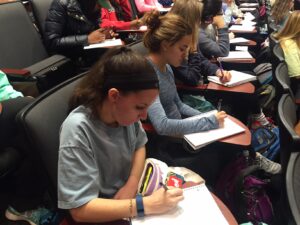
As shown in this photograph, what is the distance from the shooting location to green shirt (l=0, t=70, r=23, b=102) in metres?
1.53

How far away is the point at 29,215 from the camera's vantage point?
1.48 metres

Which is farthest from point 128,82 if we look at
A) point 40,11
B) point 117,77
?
point 40,11

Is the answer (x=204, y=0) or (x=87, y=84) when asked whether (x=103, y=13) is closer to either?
(x=204, y=0)

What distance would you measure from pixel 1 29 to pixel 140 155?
1.47 metres

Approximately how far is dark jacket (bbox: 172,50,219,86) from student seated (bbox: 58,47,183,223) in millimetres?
887

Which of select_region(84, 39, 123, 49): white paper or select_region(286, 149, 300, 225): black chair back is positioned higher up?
select_region(84, 39, 123, 49): white paper

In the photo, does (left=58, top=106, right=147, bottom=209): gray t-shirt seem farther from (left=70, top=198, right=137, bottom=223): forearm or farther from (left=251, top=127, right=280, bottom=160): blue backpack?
(left=251, top=127, right=280, bottom=160): blue backpack

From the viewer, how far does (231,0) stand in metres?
4.15

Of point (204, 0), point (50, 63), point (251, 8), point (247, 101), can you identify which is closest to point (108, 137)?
point (50, 63)

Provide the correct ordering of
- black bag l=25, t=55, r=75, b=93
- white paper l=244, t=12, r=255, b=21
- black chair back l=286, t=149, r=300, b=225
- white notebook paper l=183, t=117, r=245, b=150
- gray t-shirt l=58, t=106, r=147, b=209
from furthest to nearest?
white paper l=244, t=12, r=255, b=21, black bag l=25, t=55, r=75, b=93, white notebook paper l=183, t=117, r=245, b=150, gray t-shirt l=58, t=106, r=147, b=209, black chair back l=286, t=149, r=300, b=225

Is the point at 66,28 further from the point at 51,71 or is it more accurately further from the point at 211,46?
the point at 211,46

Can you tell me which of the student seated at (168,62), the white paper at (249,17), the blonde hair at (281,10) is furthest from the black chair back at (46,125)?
the white paper at (249,17)

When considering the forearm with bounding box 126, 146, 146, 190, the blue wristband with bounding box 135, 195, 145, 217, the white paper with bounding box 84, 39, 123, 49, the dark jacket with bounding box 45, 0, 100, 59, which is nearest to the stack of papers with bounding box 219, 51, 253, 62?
the white paper with bounding box 84, 39, 123, 49

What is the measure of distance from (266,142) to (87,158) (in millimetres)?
1349
